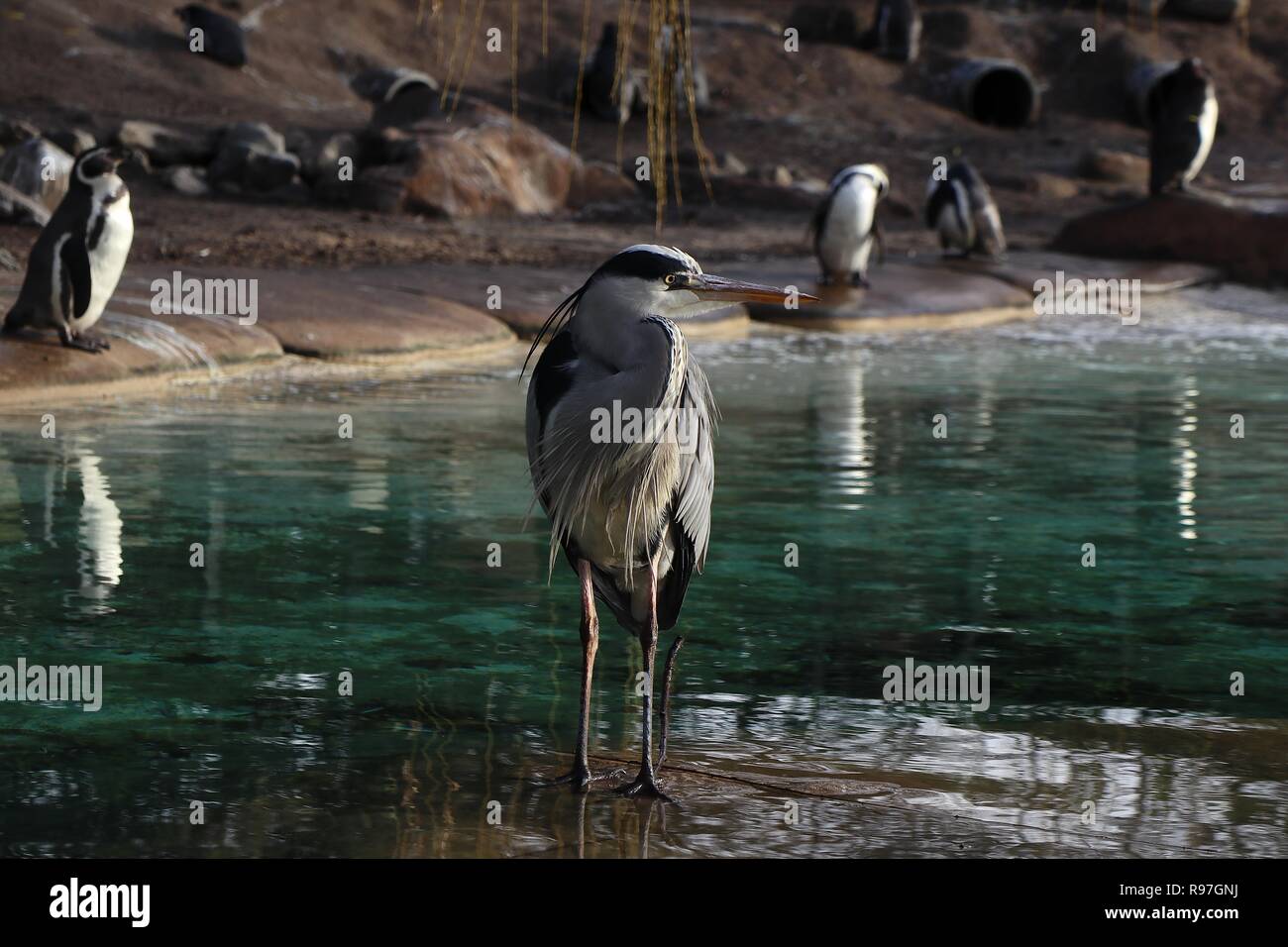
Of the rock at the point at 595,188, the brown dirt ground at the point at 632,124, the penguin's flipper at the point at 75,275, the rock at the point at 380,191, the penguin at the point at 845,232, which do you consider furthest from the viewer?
the rock at the point at 595,188

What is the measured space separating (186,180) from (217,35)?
223 inches

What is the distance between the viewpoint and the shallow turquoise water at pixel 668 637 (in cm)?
339

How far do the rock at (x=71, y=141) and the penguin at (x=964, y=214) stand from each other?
7.66 metres

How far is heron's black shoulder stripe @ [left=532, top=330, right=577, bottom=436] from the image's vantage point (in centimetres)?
345

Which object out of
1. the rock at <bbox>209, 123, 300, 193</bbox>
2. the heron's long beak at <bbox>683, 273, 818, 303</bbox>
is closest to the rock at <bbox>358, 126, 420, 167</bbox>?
the rock at <bbox>209, 123, 300, 193</bbox>

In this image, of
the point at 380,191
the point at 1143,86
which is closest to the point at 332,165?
the point at 380,191

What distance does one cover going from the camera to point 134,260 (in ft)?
42.9

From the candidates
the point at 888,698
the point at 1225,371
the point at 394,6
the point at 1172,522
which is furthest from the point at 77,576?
the point at 394,6

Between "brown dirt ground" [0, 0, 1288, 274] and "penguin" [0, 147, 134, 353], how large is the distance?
415cm

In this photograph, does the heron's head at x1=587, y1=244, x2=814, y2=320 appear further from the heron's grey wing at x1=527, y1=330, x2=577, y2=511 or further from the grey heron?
the heron's grey wing at x1=527, y1=330, x2=577, y2=511

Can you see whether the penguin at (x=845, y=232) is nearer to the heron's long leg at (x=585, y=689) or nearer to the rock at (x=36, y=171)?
the rock at (x=36, y=171)

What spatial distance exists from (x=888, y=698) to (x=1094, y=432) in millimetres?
4680

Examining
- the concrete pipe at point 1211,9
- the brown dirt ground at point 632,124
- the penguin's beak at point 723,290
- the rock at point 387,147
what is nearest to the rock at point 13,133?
the brown dirt ground at point 632,124
